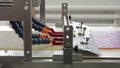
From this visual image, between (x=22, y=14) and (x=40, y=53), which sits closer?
(x=22, y=14)

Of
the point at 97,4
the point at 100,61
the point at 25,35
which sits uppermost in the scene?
the point at 97,4

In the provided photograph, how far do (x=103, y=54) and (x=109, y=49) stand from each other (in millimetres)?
85

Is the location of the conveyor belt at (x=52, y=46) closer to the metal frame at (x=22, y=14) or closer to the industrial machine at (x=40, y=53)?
the industrial machine at (x=40, y=53)

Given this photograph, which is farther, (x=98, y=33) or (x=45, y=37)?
(x=98, y=33)

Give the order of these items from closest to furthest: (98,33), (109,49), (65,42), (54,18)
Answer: (65,42)
(109,49)
(98,33)
(54,18)

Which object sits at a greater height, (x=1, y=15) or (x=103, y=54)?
(x=1, y=15)

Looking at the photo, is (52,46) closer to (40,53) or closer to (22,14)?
(40,53)

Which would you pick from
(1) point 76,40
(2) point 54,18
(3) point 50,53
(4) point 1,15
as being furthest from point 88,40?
(2) point 54,18

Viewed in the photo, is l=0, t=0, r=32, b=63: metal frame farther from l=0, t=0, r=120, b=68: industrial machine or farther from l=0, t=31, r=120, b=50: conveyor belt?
l=0, t=31, r=120, b=50: conveyor belt

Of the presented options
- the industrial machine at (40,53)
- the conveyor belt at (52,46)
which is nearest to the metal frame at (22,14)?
the industrial machine at (40,53)

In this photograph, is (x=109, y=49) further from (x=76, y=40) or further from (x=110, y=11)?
(x=110, y=11)

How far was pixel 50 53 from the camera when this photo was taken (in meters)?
0.97

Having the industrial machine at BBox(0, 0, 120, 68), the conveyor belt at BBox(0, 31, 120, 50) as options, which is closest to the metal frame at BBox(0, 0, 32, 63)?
the industrial machine at BBox(0, 0, 120, 68)

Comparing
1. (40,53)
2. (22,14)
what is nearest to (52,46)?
(40,53)
